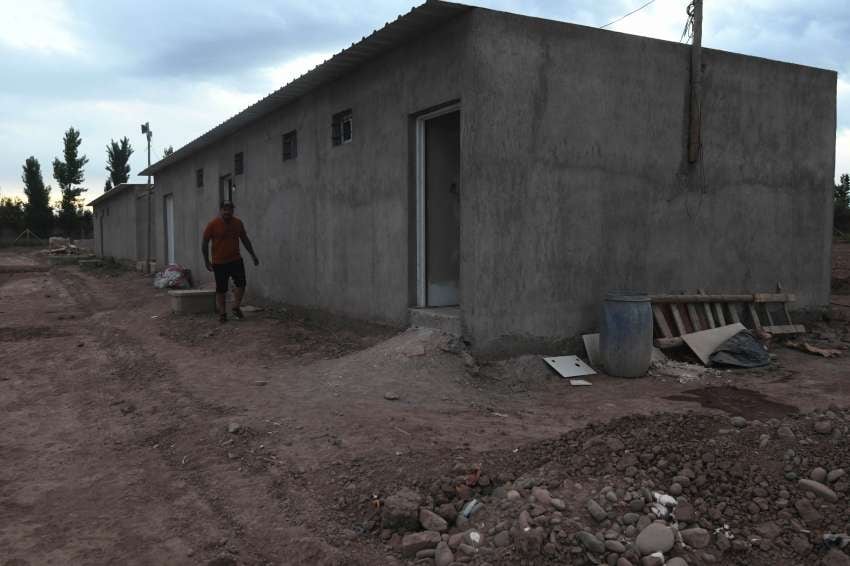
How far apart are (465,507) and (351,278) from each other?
5.26 metres

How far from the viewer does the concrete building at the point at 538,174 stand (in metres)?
6.32

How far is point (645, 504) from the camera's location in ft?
10.3

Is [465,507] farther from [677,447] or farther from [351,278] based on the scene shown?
[351,278]

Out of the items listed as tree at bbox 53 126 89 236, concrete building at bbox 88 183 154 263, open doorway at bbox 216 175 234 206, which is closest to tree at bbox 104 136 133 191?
tree at bbox 53 126 89 236

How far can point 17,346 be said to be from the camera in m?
8.41

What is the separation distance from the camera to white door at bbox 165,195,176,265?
1789 cm

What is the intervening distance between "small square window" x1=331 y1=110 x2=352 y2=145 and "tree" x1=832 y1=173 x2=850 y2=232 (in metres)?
23.6

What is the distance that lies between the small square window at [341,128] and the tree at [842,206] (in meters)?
23.6

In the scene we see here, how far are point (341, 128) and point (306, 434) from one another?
5.21m

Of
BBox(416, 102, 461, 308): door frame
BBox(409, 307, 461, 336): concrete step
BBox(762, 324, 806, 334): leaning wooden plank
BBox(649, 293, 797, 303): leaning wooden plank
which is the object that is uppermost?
BBox(416, 102, 461, 308): door frame

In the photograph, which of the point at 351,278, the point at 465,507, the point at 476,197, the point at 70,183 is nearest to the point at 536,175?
the point at 476,197

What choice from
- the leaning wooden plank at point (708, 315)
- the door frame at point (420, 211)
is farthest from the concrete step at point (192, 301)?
the leaning wooden plank at point (708, 315)

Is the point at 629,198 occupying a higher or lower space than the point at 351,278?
higher

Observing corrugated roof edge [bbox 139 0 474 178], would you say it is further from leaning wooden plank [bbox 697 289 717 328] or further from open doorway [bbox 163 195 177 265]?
open doorway [bbox 163 195 177 265]
